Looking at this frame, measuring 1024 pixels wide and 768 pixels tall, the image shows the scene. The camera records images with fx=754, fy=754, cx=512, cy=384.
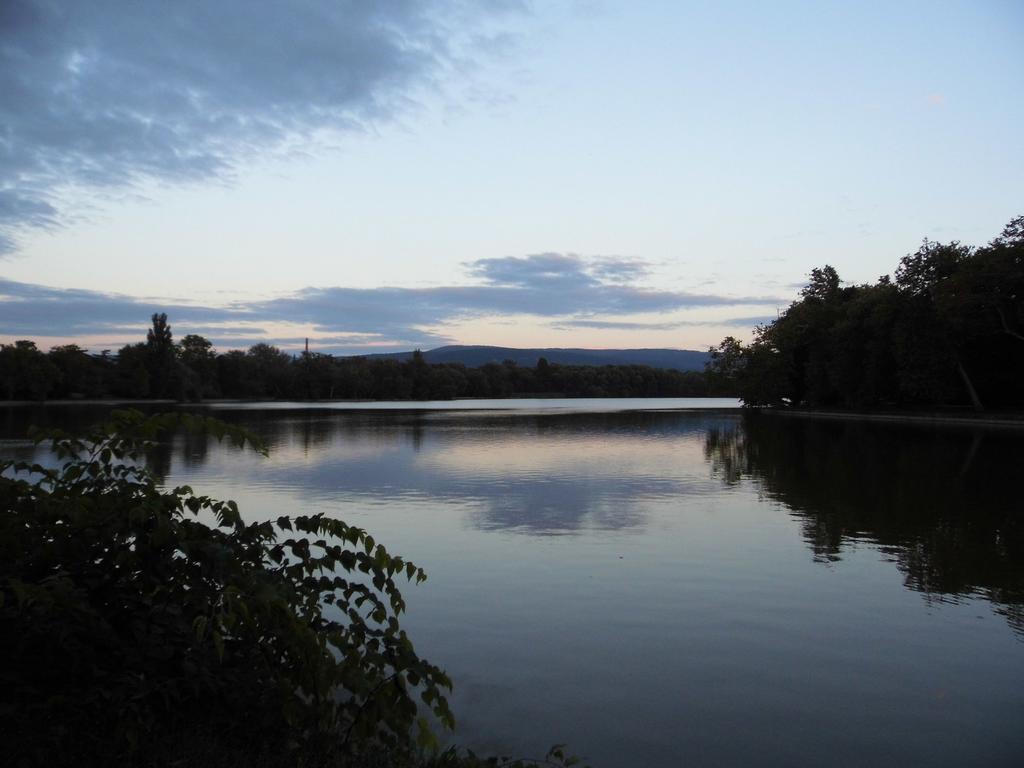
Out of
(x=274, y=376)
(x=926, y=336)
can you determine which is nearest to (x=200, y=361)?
(x=274, y=376)

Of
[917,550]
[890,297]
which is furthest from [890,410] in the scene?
[917,550]

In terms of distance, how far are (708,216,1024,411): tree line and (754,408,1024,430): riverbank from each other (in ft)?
5.13

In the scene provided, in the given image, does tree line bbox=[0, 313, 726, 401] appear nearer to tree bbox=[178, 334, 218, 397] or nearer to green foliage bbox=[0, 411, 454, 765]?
tree bbox=[178, 334, 218, 397]

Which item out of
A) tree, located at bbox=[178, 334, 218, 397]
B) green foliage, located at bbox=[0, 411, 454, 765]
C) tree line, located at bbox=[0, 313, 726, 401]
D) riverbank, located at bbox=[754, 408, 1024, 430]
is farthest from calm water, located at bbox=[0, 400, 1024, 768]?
tree, located at bbox=[178, 334, 218, 397]

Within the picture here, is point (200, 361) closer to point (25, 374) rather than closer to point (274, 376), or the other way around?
point (274, 376)

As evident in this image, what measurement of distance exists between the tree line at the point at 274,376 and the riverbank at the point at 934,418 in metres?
30.9

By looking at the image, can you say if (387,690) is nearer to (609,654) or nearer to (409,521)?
(609,654)

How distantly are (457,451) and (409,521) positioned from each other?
13235mm

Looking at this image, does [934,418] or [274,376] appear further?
[274,376]

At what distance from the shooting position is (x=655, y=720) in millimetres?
5160

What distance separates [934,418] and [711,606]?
45758 mm

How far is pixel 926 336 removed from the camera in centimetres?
4662

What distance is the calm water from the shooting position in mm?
5039

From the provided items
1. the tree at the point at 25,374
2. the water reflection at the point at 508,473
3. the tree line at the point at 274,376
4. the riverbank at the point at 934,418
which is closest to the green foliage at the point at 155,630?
the water reflection at the point at 508,473
